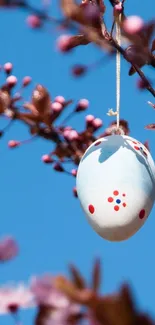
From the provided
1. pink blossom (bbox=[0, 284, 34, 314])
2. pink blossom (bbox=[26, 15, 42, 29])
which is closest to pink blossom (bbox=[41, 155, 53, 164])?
pink blossom (bbox=[26, 15, 42, 29])

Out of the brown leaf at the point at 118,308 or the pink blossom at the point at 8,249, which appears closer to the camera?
the brown leaf at the point at 118,308

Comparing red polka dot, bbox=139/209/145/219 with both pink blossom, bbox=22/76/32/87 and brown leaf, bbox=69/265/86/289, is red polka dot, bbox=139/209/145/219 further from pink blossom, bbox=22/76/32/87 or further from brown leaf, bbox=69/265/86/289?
brown leaf, bbox=69/265/86/289

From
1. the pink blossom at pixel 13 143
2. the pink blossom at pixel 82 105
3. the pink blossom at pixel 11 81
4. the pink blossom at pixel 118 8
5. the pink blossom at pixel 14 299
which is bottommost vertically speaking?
the pink blossom at pixel 14 299

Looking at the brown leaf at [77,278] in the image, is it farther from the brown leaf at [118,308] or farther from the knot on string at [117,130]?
the knot on string at [117,130]

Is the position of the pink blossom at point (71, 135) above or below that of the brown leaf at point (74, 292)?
above

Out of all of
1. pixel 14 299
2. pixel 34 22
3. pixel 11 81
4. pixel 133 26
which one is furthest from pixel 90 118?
pixel 14 299

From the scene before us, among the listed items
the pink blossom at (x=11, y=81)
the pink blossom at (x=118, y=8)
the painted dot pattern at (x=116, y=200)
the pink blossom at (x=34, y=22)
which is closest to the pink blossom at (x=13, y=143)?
the pink blossom at (x=11, y=81)

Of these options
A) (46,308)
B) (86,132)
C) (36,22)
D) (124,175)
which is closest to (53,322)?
(46,308)

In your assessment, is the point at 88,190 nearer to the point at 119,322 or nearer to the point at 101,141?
the point at 101,141
